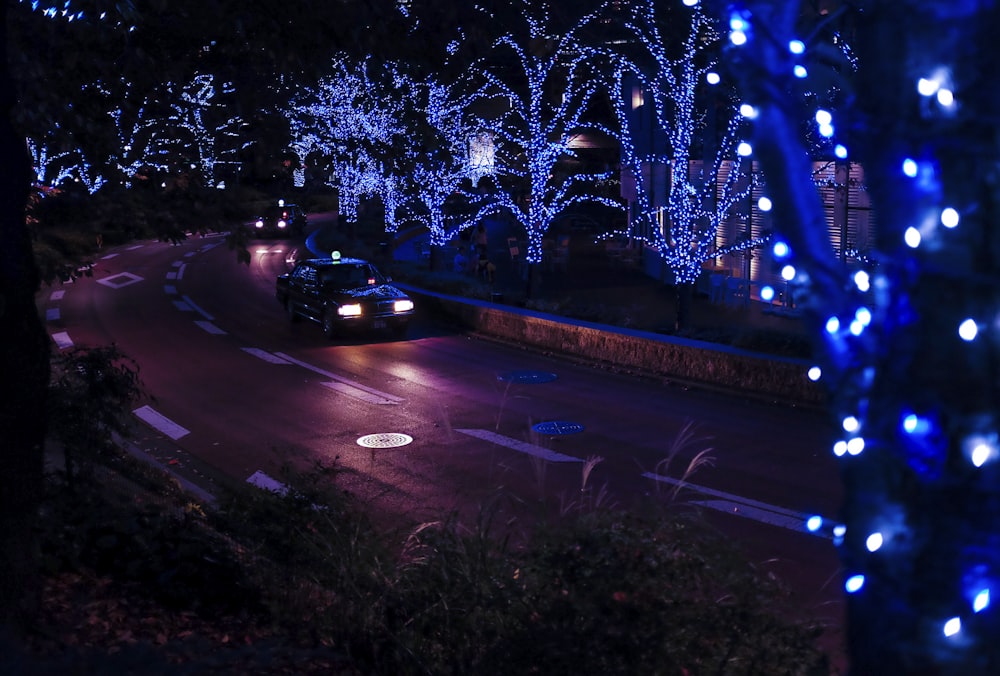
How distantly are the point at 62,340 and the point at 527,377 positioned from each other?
10174mm

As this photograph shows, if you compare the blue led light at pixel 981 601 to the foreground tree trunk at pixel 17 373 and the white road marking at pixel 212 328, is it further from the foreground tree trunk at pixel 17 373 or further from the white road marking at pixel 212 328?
the white road marking at pixel 212 328

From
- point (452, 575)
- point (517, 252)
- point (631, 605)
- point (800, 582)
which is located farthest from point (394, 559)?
point (517, 252)

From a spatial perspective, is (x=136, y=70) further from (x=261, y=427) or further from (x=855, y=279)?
(x=261, y=427)

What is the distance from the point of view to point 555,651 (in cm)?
398

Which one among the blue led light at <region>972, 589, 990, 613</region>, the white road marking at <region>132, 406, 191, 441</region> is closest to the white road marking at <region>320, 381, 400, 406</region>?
the white road marking at <region>132, 406, 191, 441</region>

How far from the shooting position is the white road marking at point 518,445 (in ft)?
35.6

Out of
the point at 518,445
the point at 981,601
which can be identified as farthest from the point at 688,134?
the point at 981,601

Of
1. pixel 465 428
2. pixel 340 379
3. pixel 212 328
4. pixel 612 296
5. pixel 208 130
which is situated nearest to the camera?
pixel 208 130

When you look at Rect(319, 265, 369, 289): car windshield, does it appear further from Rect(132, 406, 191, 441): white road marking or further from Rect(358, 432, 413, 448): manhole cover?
Rect(358, 432, 413, 448): manhole cover

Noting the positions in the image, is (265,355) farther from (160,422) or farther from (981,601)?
(981,601)

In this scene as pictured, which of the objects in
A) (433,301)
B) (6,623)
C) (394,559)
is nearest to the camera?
(6,623)

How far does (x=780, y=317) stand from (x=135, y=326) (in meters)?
Result: 14.1

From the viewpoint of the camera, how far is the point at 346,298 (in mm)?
19688

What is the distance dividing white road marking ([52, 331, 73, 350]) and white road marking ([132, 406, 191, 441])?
5.80m
